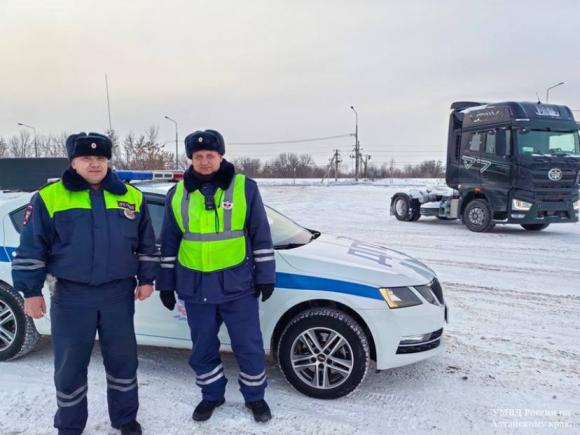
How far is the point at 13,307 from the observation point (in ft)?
12.1

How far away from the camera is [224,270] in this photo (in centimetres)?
284

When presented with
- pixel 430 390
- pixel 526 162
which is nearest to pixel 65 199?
pixel 430 390

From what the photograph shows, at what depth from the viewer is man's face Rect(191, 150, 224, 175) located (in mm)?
2869

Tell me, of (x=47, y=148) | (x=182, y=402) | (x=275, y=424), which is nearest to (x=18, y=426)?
(x=182, y=402)

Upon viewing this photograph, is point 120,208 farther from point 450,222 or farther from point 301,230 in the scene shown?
point 450,222

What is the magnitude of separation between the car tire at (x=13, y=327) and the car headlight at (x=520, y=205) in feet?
34.4

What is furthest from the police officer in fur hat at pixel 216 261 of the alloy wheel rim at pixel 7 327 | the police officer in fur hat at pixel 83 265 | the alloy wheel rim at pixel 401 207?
the alloy wheel rim at pixel 401 207

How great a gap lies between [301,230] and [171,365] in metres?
1.66

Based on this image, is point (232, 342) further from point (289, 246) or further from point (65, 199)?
point (65, 199)

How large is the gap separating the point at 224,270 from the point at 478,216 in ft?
34.4

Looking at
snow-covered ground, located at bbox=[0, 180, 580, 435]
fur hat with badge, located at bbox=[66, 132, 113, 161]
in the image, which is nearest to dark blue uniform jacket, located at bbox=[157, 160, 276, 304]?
fur hat with badge, located at bbox=[66, 132, 113, 161]

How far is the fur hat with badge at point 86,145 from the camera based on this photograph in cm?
261

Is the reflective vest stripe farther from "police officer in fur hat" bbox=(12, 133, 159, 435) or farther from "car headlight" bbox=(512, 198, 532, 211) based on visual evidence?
"car headlight" bbox=(512, 198, 532, 211)

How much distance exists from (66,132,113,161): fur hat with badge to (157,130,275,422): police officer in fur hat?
51cm
